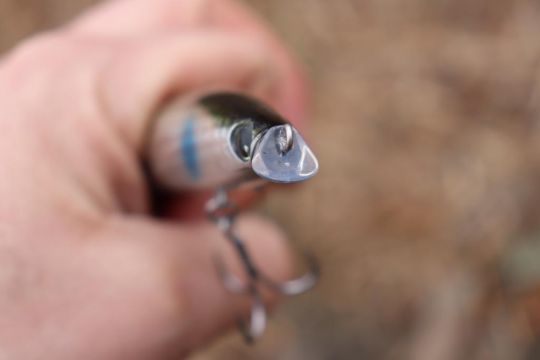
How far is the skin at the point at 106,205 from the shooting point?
57cm

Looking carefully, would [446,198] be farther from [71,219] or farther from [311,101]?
[71,219]

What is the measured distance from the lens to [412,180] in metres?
1.51

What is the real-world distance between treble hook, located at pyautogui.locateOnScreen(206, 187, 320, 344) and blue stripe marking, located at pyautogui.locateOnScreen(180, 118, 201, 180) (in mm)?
29

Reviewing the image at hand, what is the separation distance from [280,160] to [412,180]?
45.1 inches

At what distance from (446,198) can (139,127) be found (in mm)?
892

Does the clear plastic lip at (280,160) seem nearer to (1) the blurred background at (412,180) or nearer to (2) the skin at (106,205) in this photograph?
(2) the skin at (106,205)

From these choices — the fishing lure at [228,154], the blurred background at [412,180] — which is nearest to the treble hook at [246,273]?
the fishing lure at [228,154]

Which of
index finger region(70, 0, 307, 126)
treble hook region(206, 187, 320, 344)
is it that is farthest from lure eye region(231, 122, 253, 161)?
index finger region(70, 0, 307, 126)

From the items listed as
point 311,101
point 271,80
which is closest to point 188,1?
point 271,80

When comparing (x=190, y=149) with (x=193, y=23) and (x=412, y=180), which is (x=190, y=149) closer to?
(x=193, y=23)

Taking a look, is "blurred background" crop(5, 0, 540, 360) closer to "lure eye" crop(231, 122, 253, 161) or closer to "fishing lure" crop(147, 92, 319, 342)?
"fishing lure" crop(147, 92, 319, 342)

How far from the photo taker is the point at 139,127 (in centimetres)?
73

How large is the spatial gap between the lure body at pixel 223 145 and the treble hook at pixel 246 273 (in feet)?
0.06

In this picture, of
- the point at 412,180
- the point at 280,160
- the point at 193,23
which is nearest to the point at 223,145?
the point at 280,160
